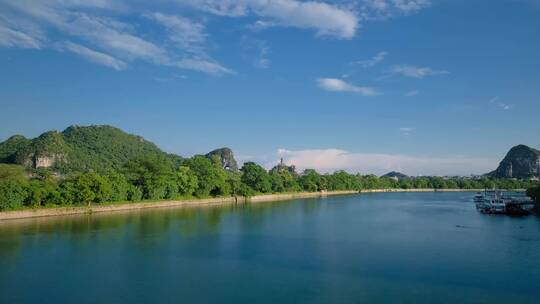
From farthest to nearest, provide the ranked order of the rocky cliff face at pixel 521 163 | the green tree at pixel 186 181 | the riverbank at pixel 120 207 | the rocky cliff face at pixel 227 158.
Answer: the rocky cliff face at pixel 227 158 < the rocky cliff face at pixel 521 163 < the green tree at pixel 186 181 < the riverbank at pixel 120 207

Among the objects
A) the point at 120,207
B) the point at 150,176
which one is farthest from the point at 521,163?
the point at 120,207

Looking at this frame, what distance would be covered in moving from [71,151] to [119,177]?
1575 inches

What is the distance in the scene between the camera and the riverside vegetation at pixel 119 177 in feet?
109

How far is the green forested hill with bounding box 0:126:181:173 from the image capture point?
68.4m

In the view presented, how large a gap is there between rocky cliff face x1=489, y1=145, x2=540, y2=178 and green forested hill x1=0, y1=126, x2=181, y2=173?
120 m

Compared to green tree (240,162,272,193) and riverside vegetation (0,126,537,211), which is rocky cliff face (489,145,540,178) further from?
green tree (240,162,272,193)

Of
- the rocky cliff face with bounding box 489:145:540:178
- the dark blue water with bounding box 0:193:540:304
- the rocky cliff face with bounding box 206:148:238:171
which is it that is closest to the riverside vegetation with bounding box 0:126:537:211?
the dark blue water with bounding box 0:193:540:304

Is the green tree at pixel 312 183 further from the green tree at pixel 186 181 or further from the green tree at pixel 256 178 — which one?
the green tree at pixel 186 181

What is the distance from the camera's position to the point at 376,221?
34.9 m

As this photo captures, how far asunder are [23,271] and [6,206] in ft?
50.6

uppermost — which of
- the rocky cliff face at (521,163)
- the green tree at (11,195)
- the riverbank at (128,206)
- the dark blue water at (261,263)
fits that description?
the rocky cliff face at (521,163)

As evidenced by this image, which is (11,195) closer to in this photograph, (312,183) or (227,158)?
(312,183)

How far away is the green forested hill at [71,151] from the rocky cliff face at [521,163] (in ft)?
395

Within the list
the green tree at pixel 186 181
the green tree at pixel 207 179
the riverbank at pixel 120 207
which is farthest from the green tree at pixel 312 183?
the green tree at pixel 186 181
